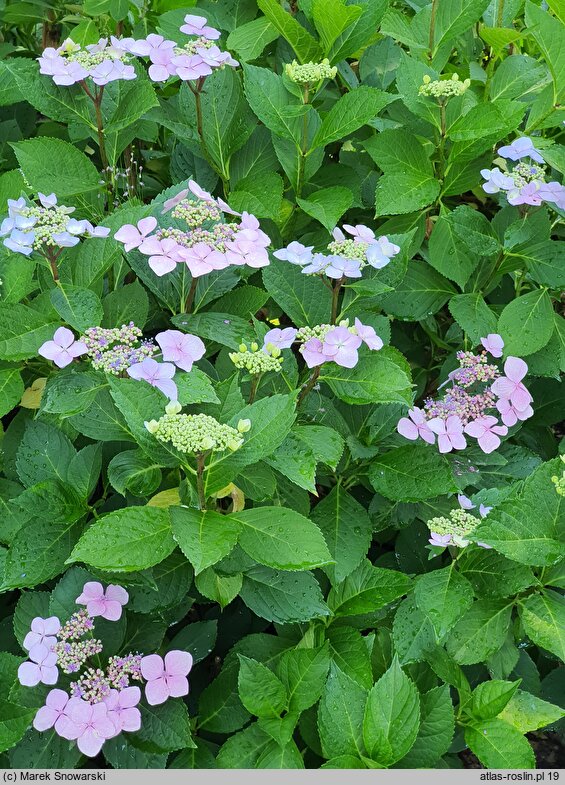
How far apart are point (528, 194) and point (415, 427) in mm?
571

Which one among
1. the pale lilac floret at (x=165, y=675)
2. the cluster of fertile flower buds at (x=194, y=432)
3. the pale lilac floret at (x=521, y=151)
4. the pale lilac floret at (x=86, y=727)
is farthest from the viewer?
the pale lilac floret at (x=521, y=151)

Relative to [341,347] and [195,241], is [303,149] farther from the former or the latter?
[341,347]

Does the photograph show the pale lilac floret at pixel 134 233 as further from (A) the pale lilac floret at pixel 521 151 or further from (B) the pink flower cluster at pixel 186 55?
(A) the pale lilac floret at pixel 521 151

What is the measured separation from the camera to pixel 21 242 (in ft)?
4.81

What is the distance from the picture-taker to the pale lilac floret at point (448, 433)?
1.60 metres

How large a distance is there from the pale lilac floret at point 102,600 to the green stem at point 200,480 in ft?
0.94

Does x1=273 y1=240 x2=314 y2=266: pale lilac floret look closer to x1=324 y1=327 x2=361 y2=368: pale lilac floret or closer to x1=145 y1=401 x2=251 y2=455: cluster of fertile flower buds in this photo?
x1=324 y1=327 x2=361 y2=368: pale lilac floret

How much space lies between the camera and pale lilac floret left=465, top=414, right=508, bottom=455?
5.35 feet

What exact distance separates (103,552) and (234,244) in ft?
1.93

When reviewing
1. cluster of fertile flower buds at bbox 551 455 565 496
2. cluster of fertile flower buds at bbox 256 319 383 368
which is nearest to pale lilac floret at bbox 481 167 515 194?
cluster of fertile flower buds at bbox 256 319 383 368

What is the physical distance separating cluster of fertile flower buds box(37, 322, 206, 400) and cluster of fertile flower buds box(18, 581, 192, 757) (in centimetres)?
41

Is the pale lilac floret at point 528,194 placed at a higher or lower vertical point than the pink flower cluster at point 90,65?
lower

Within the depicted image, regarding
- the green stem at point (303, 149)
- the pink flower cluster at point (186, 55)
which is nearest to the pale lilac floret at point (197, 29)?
the pink flower cluster at point (186, 55)
